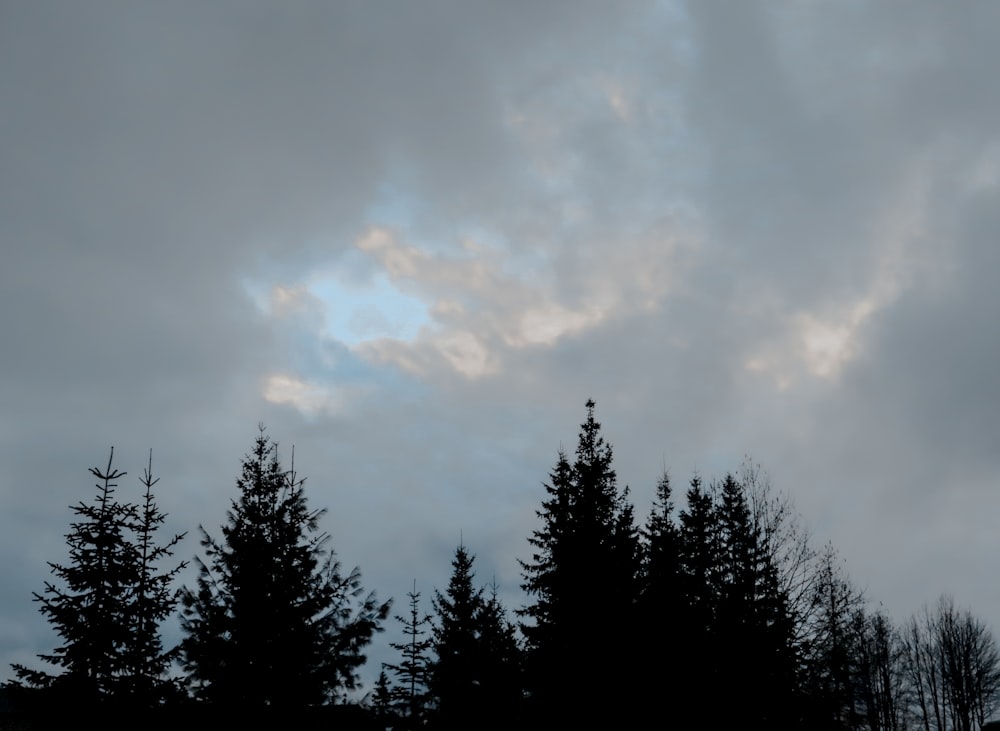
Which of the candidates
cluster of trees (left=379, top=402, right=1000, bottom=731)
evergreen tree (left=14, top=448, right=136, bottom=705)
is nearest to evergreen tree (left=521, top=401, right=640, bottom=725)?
cluster of trees (left=379, top=402, right=1000, bottom=731)

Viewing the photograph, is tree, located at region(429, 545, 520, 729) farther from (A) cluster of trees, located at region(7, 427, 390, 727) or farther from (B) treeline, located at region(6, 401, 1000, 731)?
(A) cluster of trees, located at region(7, 427, 390, 727)

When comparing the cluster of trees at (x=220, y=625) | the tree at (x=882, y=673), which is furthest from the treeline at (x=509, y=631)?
the tree at (x=882, y=673)

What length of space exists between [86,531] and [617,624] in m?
17.8

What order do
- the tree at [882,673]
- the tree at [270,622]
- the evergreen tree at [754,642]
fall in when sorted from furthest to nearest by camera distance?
the tree at [882,673] → the evergreen tree at [754,642] → the tree at [270,622]

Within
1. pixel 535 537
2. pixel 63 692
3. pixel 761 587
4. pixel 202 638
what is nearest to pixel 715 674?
pixel 761 587

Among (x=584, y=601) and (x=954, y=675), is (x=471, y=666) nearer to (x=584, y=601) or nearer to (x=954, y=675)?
(x=584, y=601)

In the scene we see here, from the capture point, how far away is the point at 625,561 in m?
31.0

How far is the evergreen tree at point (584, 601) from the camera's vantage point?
1131 inches

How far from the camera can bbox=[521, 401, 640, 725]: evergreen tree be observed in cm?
2873

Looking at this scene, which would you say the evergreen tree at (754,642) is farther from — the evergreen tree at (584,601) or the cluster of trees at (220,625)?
the cluster of trees at (220,625)

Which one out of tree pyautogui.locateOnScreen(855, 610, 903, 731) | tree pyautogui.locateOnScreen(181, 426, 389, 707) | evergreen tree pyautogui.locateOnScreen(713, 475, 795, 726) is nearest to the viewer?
tree pyautogui.locateOnScreen(181, 426, 389, 707)

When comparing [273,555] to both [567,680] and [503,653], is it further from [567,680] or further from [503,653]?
[503,653]

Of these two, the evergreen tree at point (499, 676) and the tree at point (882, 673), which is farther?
the tree at point (882, 673)

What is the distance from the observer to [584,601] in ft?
97.7
